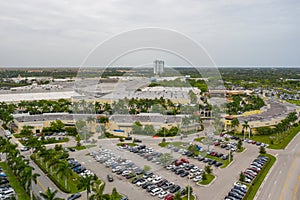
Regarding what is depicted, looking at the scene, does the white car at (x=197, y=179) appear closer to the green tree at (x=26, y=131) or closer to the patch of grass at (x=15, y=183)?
the patch of grass at (x=15, y=183)

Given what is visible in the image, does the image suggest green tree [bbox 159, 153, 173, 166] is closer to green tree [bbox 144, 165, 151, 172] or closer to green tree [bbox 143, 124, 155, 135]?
green tree [bbox 144, 165, 151, 172]

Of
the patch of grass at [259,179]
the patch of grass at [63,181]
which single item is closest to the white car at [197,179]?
the patch of grass at [259,179]

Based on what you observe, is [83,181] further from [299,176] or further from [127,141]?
[299,176]

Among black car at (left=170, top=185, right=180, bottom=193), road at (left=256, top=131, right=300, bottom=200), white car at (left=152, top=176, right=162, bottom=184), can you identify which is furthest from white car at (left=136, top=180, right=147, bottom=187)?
road at (left=256, top=131, right=300, bottom=200)

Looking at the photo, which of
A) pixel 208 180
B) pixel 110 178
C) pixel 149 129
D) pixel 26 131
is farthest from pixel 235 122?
pixel 26 131

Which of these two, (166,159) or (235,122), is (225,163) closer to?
(166,159)

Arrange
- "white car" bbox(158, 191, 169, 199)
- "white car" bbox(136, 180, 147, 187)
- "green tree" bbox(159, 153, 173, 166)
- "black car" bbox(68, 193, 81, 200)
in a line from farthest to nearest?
"green tree" bbox(159, 153, 173, 166), "white car" bbox(136, 180, 147, 187), "white car" bbox(158, 191, 169, 199), "black car" bbox(68, 193, 81, 200)
